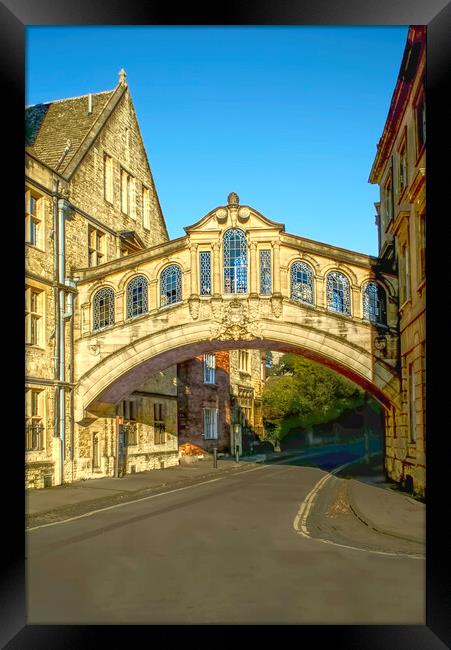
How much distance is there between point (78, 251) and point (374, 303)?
30.6 ft

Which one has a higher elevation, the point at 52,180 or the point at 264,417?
the point at 52,180

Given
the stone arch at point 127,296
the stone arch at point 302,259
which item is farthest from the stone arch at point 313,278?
the stone arch at point 127,296

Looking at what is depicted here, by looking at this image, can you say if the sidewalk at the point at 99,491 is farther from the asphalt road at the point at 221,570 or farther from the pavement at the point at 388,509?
the pavement at the point at 388,509

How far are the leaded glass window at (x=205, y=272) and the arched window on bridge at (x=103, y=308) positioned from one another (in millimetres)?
3024

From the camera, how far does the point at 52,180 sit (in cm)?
2228

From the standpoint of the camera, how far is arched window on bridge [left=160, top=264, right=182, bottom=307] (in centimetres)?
2300

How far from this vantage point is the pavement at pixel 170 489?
13928mm
